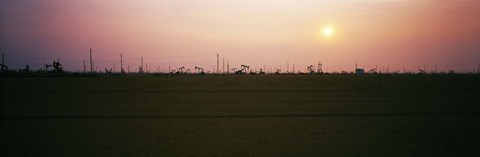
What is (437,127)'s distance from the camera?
902cm

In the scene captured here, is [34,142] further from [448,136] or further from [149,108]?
[448,136]

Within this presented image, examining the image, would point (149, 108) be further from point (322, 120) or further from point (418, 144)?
point (418, 144)

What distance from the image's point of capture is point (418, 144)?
7.11 m

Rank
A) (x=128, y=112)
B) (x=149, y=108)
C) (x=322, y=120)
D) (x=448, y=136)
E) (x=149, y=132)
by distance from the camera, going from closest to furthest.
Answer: (x=448, y=136) < (x=149, y=132) < (x=322, y=120) < (x=128, y=112) < (x=149, y=108)

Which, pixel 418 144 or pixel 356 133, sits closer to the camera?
pixel 418 144

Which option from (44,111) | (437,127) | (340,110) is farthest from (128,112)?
(437,127)

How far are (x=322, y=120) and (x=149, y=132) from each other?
4.04 m

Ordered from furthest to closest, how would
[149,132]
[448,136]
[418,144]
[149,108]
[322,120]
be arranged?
[149,108] < [322,120] < [149,132] < [448,136] < [418,144]

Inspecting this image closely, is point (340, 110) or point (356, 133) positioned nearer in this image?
point (356, 133)

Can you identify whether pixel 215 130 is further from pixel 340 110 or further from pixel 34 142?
pixel 340 110

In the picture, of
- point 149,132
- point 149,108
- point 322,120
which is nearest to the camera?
point 149,132

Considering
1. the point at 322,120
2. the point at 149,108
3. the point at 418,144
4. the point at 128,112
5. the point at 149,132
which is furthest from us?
the point at 149,108

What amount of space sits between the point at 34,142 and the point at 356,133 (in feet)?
18.5

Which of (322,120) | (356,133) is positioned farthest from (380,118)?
(356,133)
